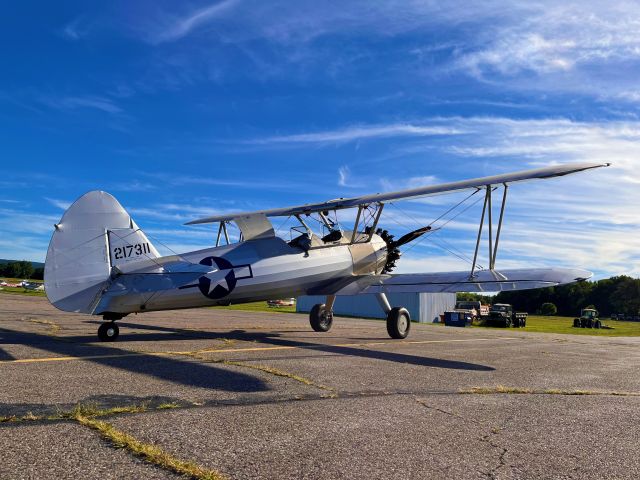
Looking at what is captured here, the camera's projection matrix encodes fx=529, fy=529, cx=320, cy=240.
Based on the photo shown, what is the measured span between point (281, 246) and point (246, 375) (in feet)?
24.0

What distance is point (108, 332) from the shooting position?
12.2 meters

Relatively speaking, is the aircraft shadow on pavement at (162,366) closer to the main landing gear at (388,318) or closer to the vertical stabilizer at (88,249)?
the vertical stabilizer at (88,249)

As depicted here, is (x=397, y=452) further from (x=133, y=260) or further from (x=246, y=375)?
(x=133, y=260)

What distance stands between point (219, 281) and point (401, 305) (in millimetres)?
33633

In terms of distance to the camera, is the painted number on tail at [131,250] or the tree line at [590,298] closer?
the painted number on tail at [131,250]

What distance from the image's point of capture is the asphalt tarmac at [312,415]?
13.4ft

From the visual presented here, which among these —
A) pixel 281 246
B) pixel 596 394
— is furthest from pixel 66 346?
pixel 596 394

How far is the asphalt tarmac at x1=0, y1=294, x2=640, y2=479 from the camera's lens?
407 centimetres

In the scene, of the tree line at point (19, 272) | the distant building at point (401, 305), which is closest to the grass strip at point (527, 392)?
the distant building at point (401, 305)

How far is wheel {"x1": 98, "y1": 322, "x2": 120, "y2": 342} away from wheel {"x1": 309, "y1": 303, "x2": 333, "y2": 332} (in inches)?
292

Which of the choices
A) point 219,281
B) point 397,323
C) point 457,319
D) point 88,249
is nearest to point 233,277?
point 219,281

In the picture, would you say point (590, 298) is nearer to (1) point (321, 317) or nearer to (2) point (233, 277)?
(1) point (321, 317)

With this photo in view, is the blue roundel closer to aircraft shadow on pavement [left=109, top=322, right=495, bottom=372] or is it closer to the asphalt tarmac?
aircraft shadow on pavement [left=109, top=322, right=495, bottom=372]

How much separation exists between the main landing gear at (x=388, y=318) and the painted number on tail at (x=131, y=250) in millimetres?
6433
